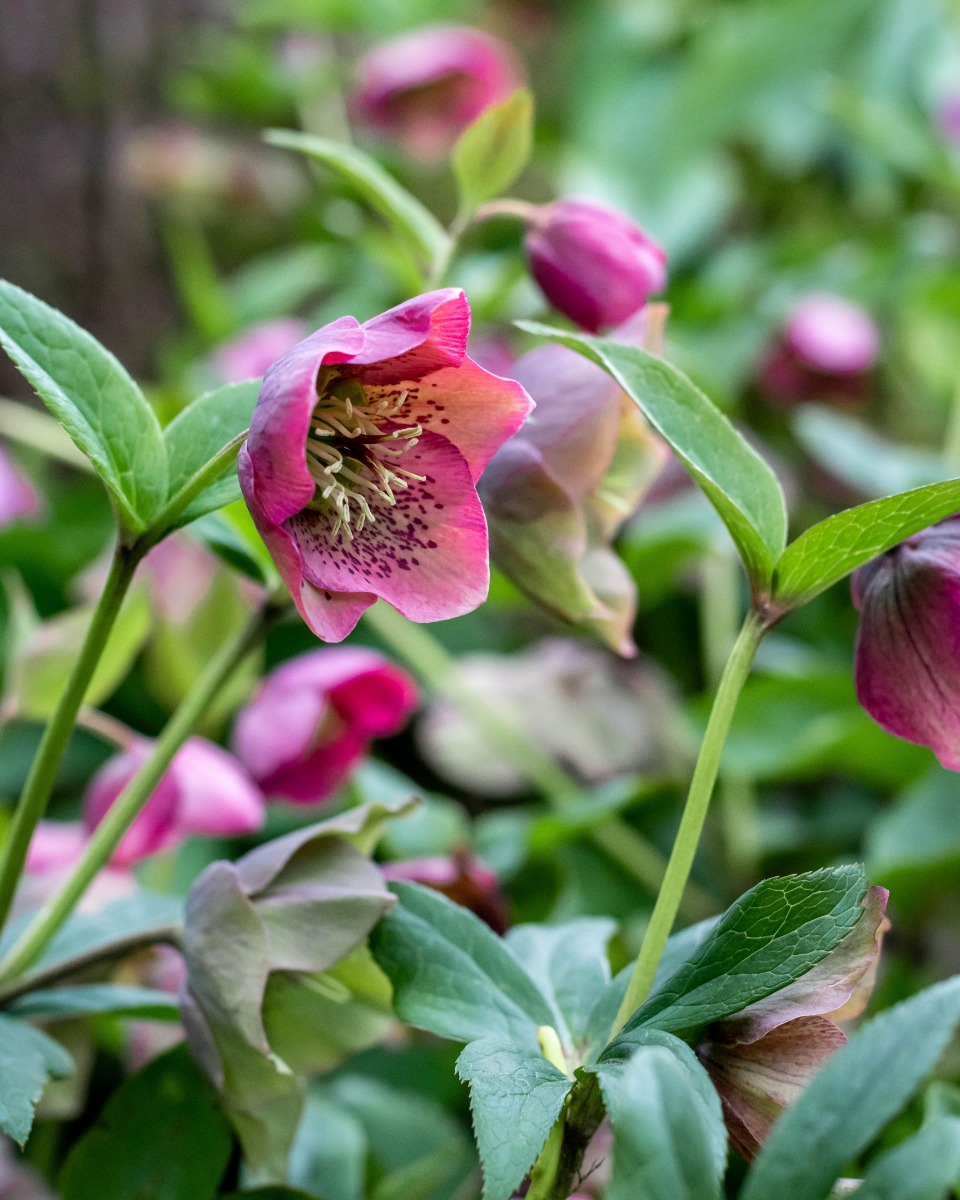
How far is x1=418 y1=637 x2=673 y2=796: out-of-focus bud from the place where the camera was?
2.96 ft

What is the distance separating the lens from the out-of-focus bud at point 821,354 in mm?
1085

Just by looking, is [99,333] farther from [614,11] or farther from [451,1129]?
[451,1129]

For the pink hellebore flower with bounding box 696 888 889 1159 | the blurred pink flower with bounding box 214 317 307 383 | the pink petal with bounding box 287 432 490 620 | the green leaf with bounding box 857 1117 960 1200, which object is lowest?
the blurred pink flower with bounding box 214 317 307 383

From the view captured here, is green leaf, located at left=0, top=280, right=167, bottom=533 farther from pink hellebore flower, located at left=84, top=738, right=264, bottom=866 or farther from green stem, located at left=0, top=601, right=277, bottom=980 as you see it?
pink hellebore flower, located at left=84, top=738, right=264, bottom=866

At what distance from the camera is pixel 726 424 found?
1.13ft

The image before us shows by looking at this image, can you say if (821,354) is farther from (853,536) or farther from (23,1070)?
(23,1070)

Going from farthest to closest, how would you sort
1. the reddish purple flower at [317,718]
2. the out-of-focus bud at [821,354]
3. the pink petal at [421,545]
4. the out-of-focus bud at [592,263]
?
the out-of-focus bud at [821,354] < the reddish purple flower at [317,718] < the out-of-focus bud at [592,263] < the pink petal at [421,545]

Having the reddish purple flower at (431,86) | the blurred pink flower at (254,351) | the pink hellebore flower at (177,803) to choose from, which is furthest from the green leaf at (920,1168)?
the reddish purple flower at (431,86)

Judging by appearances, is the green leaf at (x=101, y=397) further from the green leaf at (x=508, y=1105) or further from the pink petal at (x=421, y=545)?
the green leaf at (x=508, y=1105)

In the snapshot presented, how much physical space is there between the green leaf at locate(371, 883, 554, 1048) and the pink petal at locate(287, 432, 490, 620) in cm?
10

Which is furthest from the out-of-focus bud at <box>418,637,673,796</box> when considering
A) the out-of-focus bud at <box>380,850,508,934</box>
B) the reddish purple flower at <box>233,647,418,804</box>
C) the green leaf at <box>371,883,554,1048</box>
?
the green leaf at <box>371,883,554,1048</box>

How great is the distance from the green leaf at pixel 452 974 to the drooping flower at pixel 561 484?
10 centimetres

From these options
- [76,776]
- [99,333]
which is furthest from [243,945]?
[99,333]

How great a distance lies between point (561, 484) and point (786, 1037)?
Answer: 0.58 feet
